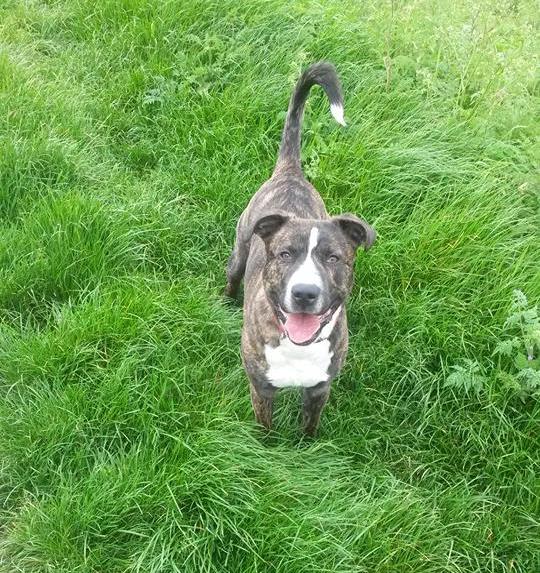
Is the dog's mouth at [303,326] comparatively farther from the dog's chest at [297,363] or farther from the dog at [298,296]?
the dog's chest at [297,363]

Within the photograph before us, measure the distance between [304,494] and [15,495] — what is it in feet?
3.96

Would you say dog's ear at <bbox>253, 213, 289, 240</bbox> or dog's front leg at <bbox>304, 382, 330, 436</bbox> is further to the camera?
dog's front leg at <bbox>304, 382, 330, 436</bbox>

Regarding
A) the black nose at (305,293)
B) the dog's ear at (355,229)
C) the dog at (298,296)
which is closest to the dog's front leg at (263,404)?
the dog at (298,296)

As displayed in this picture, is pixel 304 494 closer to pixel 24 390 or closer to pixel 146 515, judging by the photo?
pixel 146 515

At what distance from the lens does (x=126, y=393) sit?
2967 mm

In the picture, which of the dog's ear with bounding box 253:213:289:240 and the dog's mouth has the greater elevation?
the dog's ear with bounding box 253:213:289:240

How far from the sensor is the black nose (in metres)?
2.46

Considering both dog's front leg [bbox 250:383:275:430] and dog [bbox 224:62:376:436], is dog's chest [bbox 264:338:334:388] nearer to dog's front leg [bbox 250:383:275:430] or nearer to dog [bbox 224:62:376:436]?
dog [bbox 224:62:376:436]

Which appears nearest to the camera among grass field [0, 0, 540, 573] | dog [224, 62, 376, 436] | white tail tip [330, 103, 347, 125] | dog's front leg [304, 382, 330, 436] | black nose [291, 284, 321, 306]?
black nose [291, 284, 321, 306]

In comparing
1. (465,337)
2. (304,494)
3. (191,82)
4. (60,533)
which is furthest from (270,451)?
(191,82)

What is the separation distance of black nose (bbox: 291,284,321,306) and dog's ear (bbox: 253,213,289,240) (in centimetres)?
40

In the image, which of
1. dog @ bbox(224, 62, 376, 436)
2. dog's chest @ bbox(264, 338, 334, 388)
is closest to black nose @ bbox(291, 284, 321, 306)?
dog @ bbox(224, 62, 376, 436)

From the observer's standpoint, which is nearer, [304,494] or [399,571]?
[399,571]

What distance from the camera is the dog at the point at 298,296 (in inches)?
101
